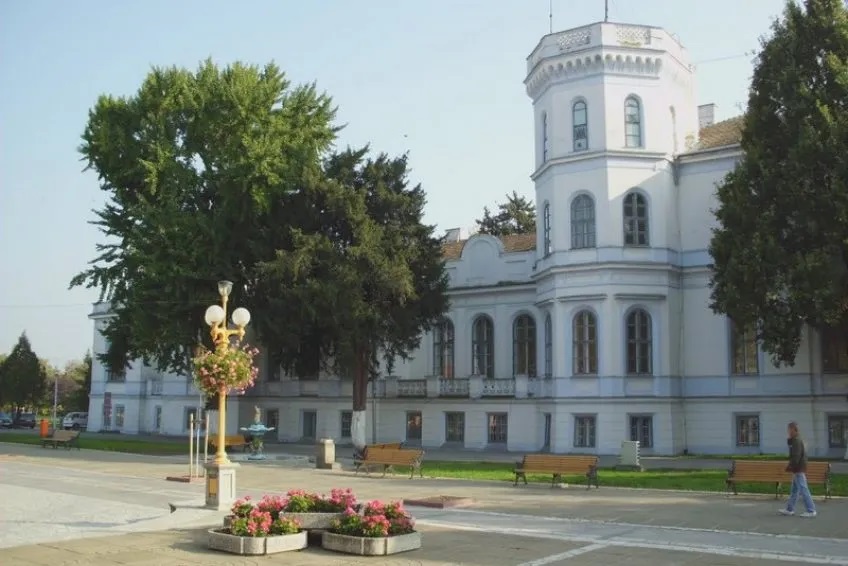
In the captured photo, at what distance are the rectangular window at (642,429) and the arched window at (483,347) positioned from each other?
9.39 meters

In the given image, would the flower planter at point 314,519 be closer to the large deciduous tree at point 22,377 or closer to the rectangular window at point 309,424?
the rectangular window at point 309,424

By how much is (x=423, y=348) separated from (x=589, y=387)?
12044mm

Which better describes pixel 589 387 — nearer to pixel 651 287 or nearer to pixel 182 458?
pixel 651 287

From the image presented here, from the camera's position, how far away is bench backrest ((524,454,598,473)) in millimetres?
23266

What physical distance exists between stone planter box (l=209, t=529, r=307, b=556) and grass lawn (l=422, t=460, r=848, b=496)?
12.3 m

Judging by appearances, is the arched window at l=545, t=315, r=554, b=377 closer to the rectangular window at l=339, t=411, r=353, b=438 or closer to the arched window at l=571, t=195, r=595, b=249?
the arched window at l=571, t=195, r=595, b=249

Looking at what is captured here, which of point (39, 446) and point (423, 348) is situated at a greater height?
point (423, 348)

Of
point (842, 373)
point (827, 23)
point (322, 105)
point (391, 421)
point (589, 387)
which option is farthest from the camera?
point (391, 421)

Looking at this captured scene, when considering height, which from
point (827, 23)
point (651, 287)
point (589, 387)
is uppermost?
point (827, 23)

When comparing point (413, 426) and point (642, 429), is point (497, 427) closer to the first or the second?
point (413, 426)

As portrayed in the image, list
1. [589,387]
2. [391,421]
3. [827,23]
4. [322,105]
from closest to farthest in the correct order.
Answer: [827,23] < [589,387] < [322,105] < [391,421]

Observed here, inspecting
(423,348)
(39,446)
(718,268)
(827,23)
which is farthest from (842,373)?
(39,446)

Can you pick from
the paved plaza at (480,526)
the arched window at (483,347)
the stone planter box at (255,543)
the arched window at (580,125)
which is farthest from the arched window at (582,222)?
the stone planter box at (255,543)

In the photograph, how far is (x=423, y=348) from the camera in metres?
45.7
